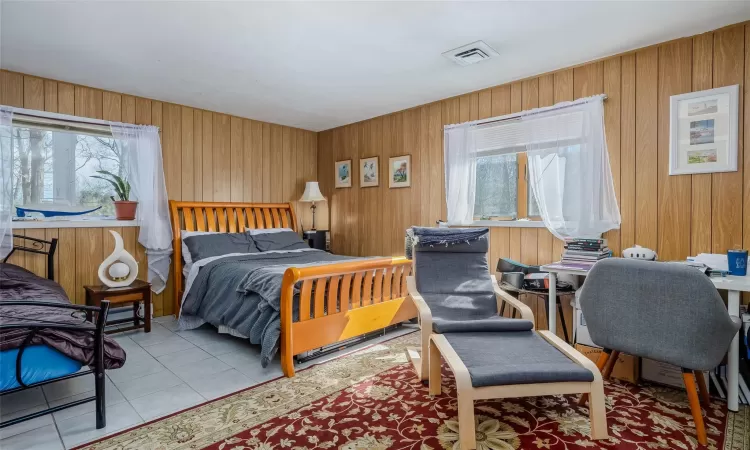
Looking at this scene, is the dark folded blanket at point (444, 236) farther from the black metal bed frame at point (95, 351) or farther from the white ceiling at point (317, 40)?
the black metal bed frame at point (95, 351)

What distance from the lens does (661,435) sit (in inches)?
78.7

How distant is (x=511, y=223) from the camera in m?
3.83

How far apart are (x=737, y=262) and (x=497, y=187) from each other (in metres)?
1.96

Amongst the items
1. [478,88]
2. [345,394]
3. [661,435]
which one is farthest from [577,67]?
[345,394]

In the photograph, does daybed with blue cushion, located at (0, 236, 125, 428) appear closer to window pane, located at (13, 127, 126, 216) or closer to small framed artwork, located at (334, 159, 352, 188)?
window pane, located at (13, 127, 126, 216)

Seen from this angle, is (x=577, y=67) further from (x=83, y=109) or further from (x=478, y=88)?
(x=83, y=109)

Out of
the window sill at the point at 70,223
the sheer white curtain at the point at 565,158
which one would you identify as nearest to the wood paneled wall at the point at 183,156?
the window sill at the point at 70,223

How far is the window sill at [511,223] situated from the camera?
3.66 m

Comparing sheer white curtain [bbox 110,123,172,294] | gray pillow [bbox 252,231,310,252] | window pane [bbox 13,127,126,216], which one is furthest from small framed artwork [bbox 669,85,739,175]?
window pane [bbox 13,127,126,216]

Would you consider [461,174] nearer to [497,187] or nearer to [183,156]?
[497,187]

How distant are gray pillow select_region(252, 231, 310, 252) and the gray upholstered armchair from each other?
3.34 metres

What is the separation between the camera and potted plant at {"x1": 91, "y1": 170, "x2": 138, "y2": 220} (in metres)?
4.13

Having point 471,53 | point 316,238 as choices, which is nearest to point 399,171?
point 316,238

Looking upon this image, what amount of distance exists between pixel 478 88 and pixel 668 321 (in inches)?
110
